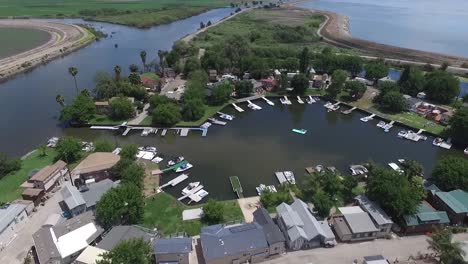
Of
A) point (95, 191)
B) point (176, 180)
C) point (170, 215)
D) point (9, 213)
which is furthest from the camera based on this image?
point (176, 180)

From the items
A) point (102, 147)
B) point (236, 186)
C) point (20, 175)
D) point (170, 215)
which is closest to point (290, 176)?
point (236, 186)

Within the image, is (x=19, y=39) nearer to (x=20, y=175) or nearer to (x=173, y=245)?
(x=20, y=175)

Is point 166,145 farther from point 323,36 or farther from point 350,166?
point 323,36

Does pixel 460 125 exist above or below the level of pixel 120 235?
above

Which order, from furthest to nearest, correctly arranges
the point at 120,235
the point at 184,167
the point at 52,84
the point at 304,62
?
the point at 52,84, the point at 304,62, the point at 184,167, the point at 120,235

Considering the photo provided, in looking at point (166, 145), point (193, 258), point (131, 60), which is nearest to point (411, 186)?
point (193, 258)

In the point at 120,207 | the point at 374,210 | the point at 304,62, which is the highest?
the point at 304,62

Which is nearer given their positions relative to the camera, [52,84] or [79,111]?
[79,111]
